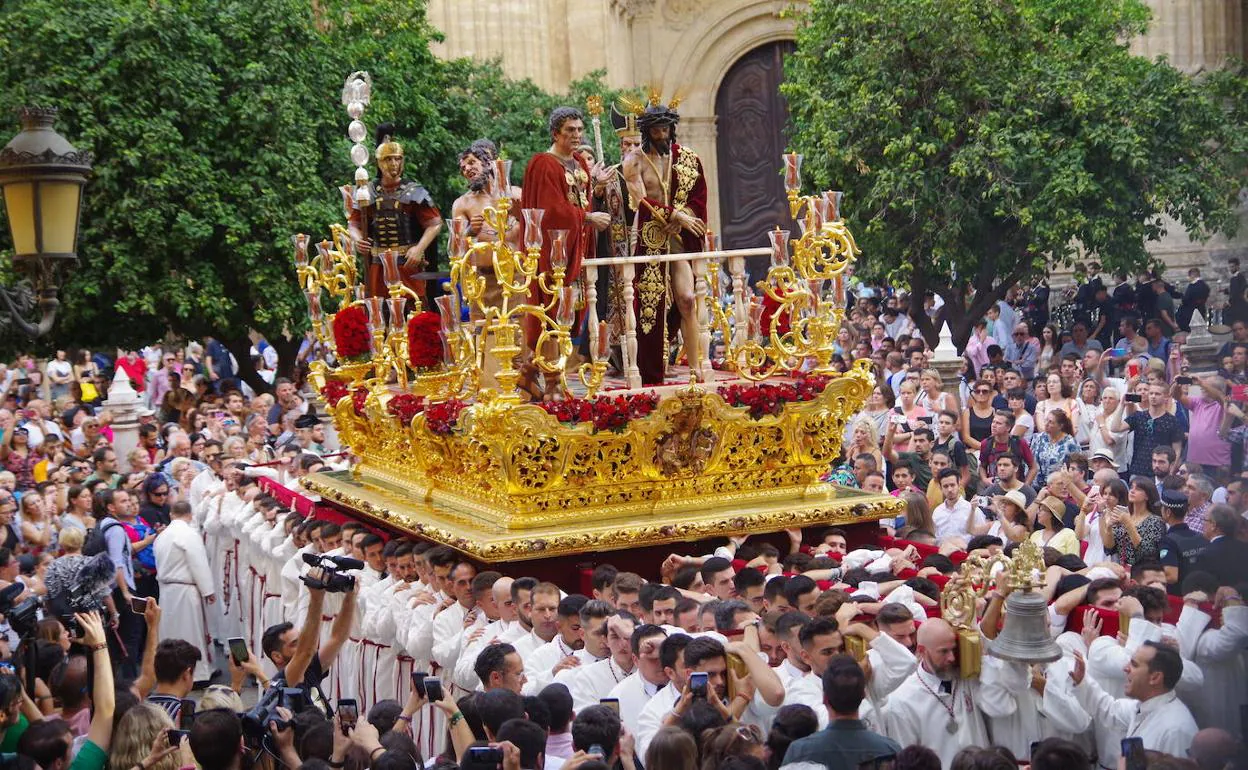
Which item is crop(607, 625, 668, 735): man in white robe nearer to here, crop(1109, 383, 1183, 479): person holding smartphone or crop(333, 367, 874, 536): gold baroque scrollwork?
crop(333, 367, 874, 536): gold baroque scrollwork

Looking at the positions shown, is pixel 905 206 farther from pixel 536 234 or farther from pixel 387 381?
pixel 536 234

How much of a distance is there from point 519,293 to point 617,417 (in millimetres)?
896

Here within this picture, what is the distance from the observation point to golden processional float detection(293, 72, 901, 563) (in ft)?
30.1

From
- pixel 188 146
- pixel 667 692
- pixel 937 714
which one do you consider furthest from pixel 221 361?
pixel 937 714

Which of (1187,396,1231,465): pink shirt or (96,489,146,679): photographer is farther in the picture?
(96,489,146,679): photographer

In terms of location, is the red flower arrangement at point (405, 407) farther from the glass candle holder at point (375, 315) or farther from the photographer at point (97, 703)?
the photographer at point (97, 703)

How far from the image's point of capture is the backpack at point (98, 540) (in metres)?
11.2

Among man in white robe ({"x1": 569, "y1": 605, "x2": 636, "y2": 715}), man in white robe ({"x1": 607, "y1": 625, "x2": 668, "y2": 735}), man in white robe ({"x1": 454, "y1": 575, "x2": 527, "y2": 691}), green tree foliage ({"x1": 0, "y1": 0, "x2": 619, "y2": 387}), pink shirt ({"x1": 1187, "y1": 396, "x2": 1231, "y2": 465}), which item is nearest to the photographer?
pink shirt ({"x1": 1187, "y1": 396, "x2": 1231, "y2": 465})

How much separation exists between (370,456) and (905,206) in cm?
895

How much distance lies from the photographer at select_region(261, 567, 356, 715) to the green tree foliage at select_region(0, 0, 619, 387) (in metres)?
10.8

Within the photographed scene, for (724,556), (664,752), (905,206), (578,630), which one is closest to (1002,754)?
(664,752)

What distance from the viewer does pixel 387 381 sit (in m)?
12.0

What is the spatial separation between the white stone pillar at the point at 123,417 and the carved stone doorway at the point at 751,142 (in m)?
14.6

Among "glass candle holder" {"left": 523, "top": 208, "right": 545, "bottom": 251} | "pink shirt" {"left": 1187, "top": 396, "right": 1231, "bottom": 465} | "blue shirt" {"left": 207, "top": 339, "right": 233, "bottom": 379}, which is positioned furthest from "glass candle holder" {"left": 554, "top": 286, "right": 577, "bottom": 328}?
"blue shirt" {"left": 207, "top": 339, "right": 233, "bottom": 379}
